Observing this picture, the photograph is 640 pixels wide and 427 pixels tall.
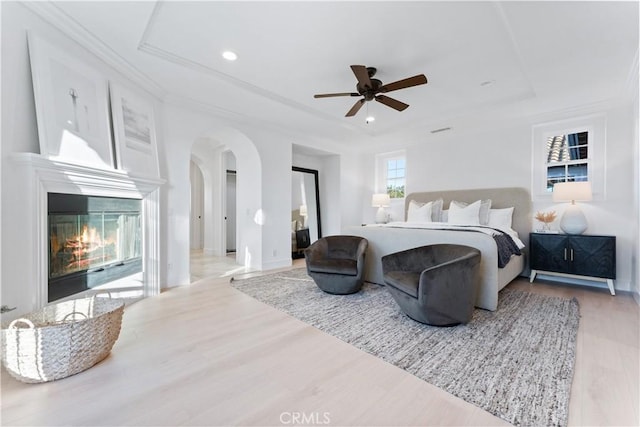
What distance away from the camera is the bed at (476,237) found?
2.75 meters

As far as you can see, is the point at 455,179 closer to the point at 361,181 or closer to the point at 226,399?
the point at 361,181

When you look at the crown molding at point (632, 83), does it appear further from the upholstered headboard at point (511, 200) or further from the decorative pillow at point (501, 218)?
the decorative pillow at point (501, 218)

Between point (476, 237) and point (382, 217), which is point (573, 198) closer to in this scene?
point (476, 237)

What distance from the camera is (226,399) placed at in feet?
4.95

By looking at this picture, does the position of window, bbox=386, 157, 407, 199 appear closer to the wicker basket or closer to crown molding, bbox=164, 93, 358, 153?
crown molding, bbox=164, 93, 358, 153

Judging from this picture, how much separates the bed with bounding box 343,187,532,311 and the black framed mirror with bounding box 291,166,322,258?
214cm

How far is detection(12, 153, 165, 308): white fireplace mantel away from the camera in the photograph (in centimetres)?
208

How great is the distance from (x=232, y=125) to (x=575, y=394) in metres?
4.75

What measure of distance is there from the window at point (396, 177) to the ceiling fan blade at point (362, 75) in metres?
3.51

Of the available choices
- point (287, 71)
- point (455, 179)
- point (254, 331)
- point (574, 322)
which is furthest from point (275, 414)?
point (455, 179)

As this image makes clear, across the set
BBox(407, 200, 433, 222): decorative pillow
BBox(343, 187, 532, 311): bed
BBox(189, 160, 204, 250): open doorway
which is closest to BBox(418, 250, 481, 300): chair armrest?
BBox(343, 187, 532, 311): bed

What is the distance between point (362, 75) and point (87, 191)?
2.82 meters

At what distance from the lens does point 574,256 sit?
3.59 meters

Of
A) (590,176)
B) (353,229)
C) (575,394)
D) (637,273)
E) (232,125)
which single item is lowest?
(575,394)
